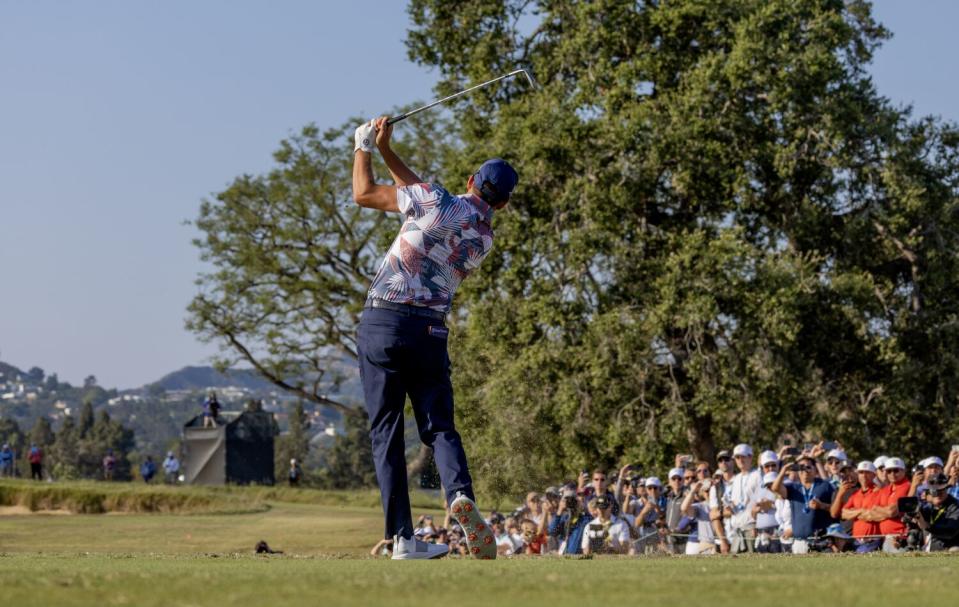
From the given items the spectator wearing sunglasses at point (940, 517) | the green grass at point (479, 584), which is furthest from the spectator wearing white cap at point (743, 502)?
the green grass at point (479, 584)

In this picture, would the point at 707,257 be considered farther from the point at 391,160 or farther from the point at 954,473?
the point at 391,160

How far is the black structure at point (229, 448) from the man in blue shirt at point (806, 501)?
1686 inches

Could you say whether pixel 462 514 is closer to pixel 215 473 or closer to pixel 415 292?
pixel 415 292

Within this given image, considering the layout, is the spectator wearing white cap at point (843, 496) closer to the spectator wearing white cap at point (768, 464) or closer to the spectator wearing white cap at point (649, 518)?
the spectator wearing white cap at point (768, 464)

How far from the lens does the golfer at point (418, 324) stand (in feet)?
30.5

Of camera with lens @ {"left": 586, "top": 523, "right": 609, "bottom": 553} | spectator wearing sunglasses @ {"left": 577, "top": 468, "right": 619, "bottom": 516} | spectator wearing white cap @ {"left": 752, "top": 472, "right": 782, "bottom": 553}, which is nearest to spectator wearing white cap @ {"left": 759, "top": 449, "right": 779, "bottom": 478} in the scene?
spectator wearing white cap @ {"left": 752, "top": 472, "right": 782, "bottom": 553}

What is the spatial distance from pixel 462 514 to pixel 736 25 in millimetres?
27759

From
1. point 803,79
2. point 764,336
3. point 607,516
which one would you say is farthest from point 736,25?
point 607,516

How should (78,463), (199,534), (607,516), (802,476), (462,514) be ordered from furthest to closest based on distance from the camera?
(78,463), (199,534), (607,516), (802,476), (462,514)

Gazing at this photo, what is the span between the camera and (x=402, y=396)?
957 cm

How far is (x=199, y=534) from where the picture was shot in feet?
137

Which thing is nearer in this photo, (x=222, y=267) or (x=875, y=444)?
(x=875, y=444)

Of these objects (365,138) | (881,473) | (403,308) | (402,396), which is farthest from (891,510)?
(365,138)

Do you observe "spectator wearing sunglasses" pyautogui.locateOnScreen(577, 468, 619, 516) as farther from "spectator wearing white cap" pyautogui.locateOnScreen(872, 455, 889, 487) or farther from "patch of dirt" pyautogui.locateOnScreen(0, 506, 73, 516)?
"patch of dirt" pyautogui.locateOnScreen(0, 506, 73, 516)
